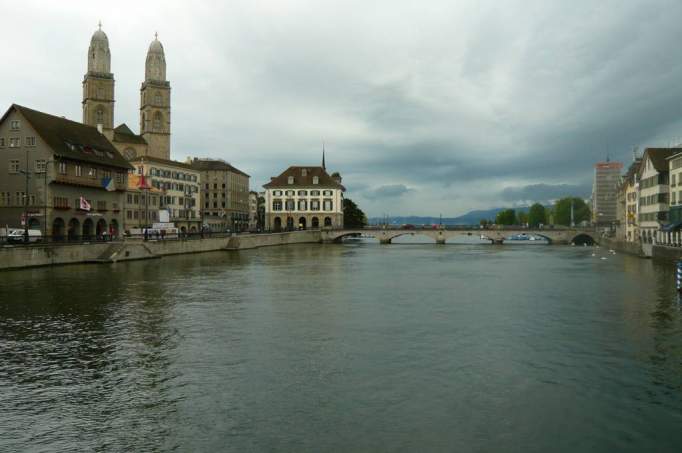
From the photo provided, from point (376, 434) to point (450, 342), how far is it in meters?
10.4

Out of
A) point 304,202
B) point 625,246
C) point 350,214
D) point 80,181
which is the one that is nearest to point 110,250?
point 80,181

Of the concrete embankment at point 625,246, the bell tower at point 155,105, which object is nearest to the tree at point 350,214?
the bell tower at point 155,105

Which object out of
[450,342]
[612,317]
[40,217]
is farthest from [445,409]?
[40,217]

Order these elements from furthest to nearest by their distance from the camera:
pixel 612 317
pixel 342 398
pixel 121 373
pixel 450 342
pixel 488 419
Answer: pixel 612 317
pixel 450 342
pixel 121 373
pixel 342 398
pixel 488 419

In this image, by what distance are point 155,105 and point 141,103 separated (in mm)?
7065

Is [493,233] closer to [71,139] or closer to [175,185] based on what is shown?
[175,185]

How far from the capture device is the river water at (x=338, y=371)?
13.8 m

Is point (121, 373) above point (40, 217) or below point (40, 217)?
below

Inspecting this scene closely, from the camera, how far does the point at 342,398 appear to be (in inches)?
647

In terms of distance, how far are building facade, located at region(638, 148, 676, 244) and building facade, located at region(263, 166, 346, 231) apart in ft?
236

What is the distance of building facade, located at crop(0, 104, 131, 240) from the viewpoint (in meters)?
68.9

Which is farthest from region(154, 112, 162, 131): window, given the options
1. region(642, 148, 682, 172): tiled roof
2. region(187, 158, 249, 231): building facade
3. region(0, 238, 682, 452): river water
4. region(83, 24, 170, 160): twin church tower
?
region(0, 238, 682, 452): river water

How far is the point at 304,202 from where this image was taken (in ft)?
479

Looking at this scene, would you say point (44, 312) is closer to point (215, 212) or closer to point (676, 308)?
point (676, 308)
